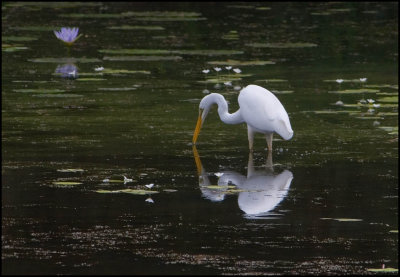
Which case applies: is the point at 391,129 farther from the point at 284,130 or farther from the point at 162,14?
the point at 162,14

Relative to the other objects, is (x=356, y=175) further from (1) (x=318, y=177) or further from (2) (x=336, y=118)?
(2) (x=336, y=118)

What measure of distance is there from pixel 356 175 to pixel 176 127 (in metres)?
2.83

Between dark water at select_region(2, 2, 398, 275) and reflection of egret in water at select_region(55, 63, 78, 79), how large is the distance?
0.03m

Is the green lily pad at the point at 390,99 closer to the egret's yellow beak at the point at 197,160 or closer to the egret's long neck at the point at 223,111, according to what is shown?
the egret's long neck at the point at 223,111

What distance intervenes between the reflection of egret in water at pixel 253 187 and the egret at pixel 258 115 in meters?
0.43

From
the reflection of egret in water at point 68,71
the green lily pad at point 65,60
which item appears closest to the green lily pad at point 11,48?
the green lily pad at point 65,60

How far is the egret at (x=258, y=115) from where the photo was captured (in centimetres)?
1091

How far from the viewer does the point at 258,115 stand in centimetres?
1108

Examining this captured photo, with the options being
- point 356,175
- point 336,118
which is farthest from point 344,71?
point 356,175

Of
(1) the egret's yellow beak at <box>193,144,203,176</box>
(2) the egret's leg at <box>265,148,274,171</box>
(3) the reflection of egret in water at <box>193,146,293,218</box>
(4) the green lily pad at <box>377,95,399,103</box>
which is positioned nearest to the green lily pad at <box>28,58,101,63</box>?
(4) the green lily pad at <box>377,95,399,103</box>

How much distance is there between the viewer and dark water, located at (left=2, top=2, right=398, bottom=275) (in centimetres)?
754

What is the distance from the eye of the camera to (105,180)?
9.60 meters

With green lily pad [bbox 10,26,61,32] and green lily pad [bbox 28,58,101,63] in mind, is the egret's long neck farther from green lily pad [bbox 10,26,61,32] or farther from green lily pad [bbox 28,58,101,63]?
green lily pad [bbox 10,26,61,32]

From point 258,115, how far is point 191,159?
792 millimetres
